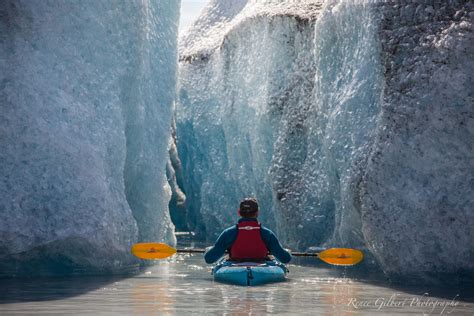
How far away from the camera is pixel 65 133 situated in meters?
13.9

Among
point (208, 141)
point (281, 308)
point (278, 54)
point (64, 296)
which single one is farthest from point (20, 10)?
A: point (208, 141)

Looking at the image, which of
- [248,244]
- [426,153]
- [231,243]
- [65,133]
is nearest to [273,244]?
[248,244]

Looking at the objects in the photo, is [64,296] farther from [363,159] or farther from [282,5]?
[282,5]

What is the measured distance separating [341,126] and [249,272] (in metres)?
5.07

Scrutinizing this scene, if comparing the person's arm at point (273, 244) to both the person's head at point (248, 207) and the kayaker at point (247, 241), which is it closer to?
the kayaker at point (247, 241)

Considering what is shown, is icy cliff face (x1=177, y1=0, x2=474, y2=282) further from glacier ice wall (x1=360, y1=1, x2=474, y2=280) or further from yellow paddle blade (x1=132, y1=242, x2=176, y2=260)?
yellow paddle blade (x1=132, y1=242, x2=176, y2=260)

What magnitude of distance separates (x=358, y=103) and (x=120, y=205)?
4.34 meters

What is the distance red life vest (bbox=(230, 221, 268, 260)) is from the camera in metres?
12.7

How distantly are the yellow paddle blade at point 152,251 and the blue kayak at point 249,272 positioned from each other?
3.44 feet

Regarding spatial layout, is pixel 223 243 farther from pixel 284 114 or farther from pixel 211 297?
pixel 284 114

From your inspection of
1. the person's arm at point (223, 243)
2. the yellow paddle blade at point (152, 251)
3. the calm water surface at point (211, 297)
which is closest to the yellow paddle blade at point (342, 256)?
the calm water surface at point (211, 297)

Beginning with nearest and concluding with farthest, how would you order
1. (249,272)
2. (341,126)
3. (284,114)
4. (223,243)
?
(249,272) → (223,243) → (341,126) → (284,114)

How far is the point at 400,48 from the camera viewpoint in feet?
46.8

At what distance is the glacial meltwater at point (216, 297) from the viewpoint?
32.4ft
